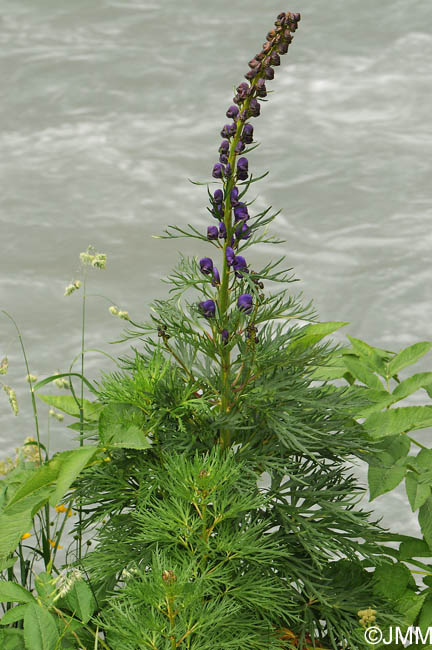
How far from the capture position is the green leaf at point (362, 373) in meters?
1.39

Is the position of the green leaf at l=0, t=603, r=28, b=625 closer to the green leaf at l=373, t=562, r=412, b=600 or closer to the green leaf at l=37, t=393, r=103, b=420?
the green leaf at l=37, t=393, r=103, b=420

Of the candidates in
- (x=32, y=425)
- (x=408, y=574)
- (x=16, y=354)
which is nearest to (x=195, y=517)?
(x=408, y=574)

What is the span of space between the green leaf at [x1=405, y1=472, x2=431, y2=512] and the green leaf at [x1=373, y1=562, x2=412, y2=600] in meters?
0.13

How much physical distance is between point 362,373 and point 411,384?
0.23 ft

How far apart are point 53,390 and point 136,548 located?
97 cm

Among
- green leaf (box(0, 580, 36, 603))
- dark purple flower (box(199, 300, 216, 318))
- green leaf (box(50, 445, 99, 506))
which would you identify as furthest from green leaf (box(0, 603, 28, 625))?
dark purple flower (box(199, 300, 216, 318))

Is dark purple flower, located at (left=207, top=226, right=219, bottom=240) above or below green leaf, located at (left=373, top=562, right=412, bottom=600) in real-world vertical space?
above

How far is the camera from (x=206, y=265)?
1129 mm

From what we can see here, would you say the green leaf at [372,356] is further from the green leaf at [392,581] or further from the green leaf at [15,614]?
the green leaf at [15,614]

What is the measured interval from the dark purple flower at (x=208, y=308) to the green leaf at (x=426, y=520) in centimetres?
37

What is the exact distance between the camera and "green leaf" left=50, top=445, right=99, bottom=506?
42.3 inches

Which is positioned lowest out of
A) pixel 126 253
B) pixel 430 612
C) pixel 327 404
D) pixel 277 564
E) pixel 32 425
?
pixel 430 612

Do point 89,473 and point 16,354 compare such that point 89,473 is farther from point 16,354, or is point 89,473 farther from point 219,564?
point 16,354

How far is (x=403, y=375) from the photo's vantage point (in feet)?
7.23
